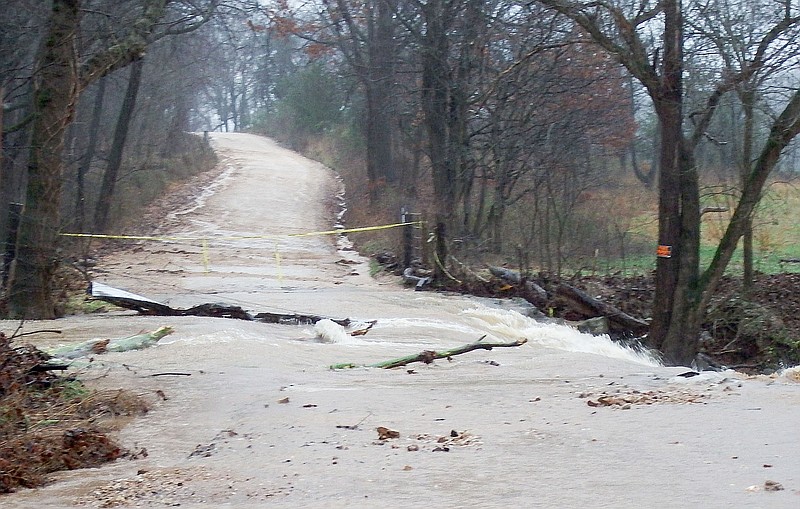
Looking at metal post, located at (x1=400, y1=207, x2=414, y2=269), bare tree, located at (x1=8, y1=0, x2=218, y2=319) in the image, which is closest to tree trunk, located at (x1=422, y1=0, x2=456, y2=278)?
metal post, located at (x1=400, y1=207, x2=414, y2=269)

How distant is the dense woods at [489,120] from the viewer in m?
16.0

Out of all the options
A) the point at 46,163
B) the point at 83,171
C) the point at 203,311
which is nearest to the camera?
the point at 46,163

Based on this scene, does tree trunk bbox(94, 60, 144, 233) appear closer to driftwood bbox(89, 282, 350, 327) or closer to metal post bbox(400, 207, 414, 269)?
metal post bbox(400, 207, 414, 269)

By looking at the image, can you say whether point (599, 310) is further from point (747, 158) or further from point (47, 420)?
point (47, 420)

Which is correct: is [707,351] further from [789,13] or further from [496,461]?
[496,461]

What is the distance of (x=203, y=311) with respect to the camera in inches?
615

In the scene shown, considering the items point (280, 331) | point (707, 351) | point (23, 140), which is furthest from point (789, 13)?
point (23, 140)

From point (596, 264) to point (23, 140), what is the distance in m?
13.9

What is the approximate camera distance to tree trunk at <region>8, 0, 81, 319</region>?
1516 cm

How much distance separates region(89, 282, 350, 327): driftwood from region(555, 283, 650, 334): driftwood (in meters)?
5.04

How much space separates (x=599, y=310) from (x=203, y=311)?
7.04 meters

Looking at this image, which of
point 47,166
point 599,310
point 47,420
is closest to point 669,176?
point 599,310

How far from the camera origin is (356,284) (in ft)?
72.9

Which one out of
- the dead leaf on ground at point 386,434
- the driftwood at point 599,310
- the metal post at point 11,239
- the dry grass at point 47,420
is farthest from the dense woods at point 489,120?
the dead leaf on ground at point 386,434
